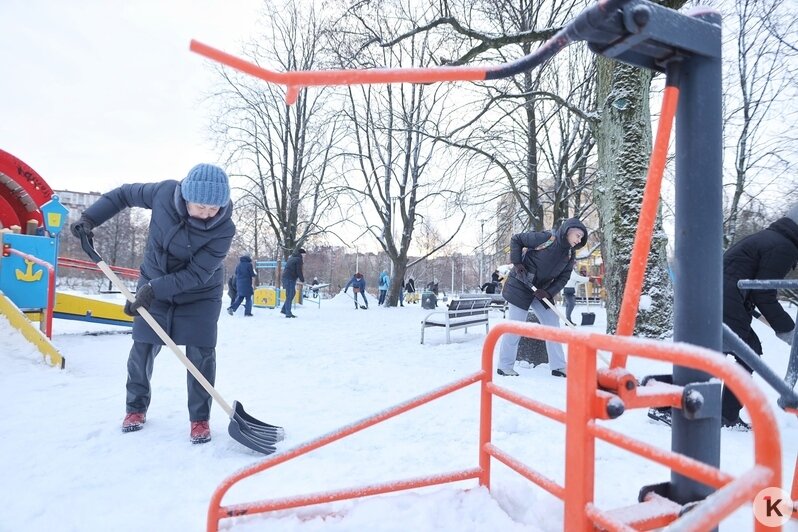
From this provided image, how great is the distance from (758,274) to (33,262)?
24.2 feet

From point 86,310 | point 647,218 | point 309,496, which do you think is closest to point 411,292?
point 86,310

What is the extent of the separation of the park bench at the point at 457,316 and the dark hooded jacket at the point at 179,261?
4.74 metres

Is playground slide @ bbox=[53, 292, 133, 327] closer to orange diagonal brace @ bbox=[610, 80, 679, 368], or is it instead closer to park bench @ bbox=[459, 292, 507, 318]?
park bench @ bbox=[459, 292, 507, 318]

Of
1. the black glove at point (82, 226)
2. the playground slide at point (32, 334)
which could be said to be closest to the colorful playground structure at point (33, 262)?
the playground slide at point (32, 334)

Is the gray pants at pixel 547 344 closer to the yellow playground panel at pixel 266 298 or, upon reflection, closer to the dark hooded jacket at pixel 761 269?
the dark hooded jacket at pixel 761 269

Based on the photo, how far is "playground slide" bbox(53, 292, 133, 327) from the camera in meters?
6.76

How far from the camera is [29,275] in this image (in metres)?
5.76

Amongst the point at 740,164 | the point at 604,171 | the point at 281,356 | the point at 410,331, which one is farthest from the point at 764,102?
the point at 281,356

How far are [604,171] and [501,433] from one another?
432cm

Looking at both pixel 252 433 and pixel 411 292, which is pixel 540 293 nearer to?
pixel 252 433

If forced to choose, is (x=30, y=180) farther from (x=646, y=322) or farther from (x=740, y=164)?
(x=740, y=164)

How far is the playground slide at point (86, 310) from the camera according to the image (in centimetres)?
676

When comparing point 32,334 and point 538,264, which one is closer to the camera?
point 32,334

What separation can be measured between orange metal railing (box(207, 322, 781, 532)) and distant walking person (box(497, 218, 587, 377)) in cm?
329
